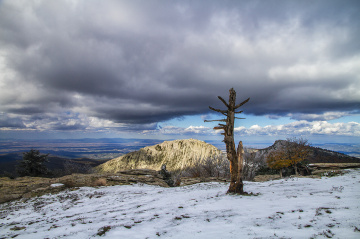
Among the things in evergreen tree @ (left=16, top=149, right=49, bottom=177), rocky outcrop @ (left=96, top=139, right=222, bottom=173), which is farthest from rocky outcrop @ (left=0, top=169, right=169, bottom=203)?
rocky outcrop @ (left=96, top=139, right=222, bottom=173)

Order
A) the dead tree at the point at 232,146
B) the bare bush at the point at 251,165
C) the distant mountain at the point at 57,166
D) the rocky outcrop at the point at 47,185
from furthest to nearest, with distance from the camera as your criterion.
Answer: the distant mountain at the point at 57,166 → the bare bush at the point at 251,165 → the rocky outcrop at the point at 47,185 → the dead tree at the point at 232,146

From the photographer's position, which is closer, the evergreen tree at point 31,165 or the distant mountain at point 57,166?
the evergreen tree at point 31,165

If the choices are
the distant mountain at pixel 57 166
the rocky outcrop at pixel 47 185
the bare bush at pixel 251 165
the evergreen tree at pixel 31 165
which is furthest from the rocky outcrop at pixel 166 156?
the rocky outcrop at pixel 47 185

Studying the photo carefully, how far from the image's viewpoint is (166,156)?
134 metres

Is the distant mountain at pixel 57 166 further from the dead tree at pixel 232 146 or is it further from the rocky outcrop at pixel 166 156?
the dead tree at pixel 232 146

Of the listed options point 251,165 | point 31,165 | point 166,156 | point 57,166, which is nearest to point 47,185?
point 31,165

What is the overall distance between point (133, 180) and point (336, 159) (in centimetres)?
6987

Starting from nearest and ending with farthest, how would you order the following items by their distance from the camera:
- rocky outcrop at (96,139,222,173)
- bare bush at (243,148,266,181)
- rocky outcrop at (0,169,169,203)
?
rocky outcrop at (0,169,169,203), bare bush at (243,148,266,181), rocky outcrop at (96,139,222,173)

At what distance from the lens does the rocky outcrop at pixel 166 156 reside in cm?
12238

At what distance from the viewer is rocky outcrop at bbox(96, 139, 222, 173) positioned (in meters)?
122

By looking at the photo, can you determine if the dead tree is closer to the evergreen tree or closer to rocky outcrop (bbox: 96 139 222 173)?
the evergreen tree

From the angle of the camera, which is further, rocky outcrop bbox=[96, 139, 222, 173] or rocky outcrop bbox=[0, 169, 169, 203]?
rocky outcrop bbox=[96, 139, 222, 173]

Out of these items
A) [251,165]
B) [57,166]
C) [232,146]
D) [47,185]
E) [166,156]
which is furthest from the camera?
[166,156]

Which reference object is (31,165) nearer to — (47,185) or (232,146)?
(47,185)
